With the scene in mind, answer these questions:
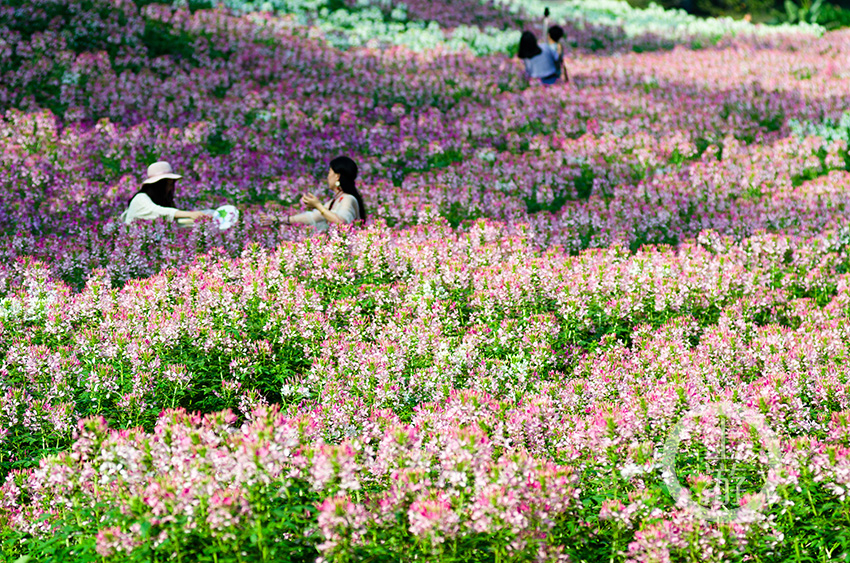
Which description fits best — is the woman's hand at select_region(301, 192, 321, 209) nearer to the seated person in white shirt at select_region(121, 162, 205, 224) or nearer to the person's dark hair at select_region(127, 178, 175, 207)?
the seated person in white shirt at select_region(121, 162, 205, 224)

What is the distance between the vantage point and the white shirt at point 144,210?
9883 mm

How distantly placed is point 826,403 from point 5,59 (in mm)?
16198

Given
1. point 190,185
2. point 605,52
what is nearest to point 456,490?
point 190,185

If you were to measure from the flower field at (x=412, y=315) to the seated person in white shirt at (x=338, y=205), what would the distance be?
0.44m

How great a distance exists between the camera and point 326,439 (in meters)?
5.36

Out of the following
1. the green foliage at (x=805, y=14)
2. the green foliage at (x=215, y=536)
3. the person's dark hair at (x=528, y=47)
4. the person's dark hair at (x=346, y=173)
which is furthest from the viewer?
the green foliage at (x=805, y=14)

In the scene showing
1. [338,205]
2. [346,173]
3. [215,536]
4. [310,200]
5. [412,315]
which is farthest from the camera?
[346,173]

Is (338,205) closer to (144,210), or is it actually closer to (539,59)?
(144,210)

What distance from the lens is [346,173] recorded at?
33.5 ft

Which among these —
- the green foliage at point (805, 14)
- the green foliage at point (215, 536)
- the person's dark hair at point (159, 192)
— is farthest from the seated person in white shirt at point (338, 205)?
the green foliage at point (805, 14)

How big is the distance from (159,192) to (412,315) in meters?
4.60

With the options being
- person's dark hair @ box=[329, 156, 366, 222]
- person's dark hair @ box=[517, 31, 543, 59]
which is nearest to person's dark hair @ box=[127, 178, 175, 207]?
person's dark hair @ box=[329, 156, 366, 222]

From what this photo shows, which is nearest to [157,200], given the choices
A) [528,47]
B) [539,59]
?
[528,47]

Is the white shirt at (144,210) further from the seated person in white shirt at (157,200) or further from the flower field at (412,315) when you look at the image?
the flower field at (412,315)
